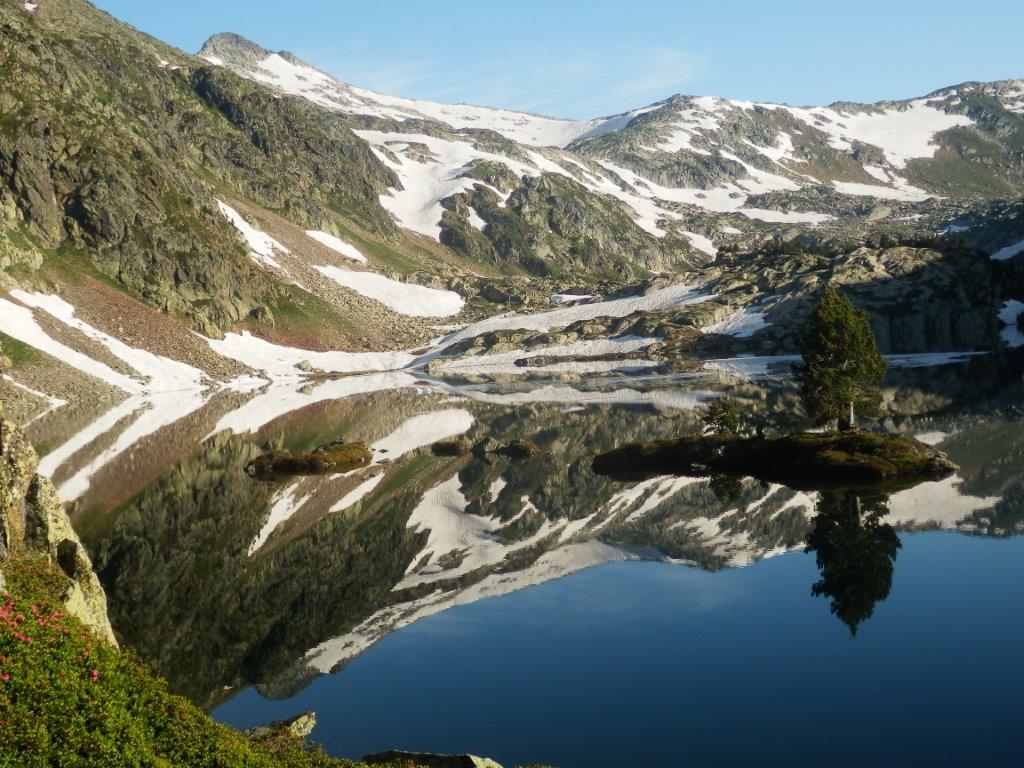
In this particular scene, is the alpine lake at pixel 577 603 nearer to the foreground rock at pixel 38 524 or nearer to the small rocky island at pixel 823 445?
the small rocky island at pixel 823 445

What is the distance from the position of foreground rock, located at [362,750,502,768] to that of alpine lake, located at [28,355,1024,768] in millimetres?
2291

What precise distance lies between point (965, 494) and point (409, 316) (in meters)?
159

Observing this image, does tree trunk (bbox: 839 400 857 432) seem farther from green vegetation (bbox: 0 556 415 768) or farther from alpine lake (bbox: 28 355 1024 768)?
green vegetation (bbox: 0 556 415 768)

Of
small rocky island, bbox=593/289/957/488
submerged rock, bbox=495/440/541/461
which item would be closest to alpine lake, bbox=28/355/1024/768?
submerged rock, bbox=495/440/541/461

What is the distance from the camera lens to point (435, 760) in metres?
17.9

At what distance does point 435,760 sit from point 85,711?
23.6ft

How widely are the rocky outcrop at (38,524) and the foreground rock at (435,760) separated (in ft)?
25.5

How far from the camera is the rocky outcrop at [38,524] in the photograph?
20.9 metres

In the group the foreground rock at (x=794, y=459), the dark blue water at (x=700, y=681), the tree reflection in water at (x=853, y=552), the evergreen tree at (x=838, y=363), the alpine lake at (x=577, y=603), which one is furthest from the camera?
the evergreen tree at (x=838, y=363)

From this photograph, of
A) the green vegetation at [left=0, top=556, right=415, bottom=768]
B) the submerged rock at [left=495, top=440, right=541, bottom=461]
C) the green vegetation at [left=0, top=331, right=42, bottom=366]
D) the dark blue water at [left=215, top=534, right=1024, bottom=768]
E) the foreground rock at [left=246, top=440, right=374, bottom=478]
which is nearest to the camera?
the green vegetation at [left=0, top=556, right=415, bottom=768]

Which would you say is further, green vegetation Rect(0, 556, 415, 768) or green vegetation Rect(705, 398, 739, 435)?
green vegetation Rect(705, 398, 739, 435)

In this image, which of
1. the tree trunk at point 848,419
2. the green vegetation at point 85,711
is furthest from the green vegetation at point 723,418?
the green vegetation at point 85,711

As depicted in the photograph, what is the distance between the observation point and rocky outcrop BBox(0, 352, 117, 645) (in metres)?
20.9

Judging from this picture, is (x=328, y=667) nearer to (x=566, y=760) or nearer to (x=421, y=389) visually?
(x=566, y=760)
